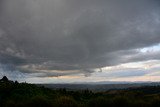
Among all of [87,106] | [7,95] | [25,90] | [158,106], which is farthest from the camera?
[25,90]

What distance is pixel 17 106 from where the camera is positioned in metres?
44.6

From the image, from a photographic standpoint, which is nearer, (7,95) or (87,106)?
(87,106)

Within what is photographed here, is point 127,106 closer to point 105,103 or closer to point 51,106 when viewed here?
point 105,103

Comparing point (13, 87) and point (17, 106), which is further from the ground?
point (13, 87)

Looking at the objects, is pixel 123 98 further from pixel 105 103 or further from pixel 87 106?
pixel 87 106

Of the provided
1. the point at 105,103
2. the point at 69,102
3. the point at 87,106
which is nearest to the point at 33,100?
the point at 69,102

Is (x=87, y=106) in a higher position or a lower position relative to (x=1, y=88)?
lower

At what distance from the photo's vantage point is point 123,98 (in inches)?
1853

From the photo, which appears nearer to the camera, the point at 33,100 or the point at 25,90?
the point at 33,100

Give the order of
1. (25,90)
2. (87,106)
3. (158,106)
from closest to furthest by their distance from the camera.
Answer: (158,106)
(87,106)
(25,90)

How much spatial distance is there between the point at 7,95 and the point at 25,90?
5.50 m

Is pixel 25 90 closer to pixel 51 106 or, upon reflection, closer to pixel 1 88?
pixel 1 88

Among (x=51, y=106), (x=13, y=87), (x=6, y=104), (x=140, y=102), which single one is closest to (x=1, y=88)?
(x=13, y=87)

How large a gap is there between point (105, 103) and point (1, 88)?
2646 cm
